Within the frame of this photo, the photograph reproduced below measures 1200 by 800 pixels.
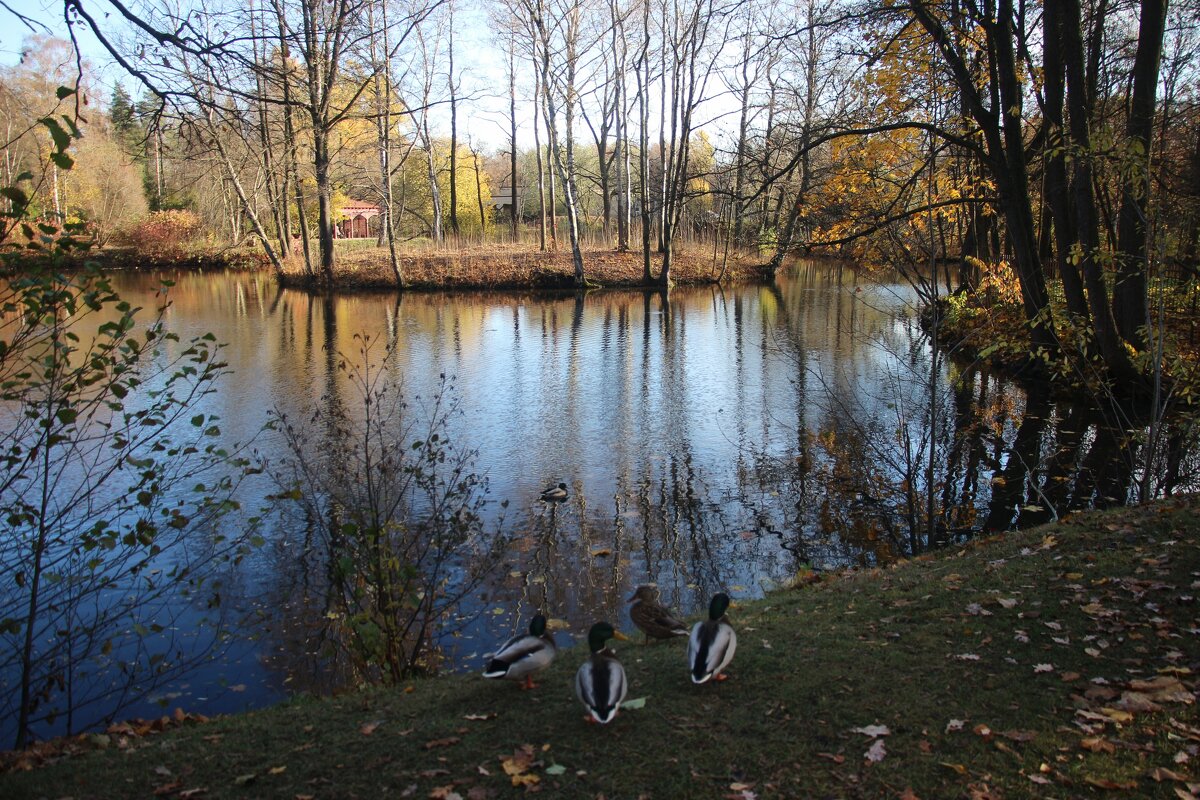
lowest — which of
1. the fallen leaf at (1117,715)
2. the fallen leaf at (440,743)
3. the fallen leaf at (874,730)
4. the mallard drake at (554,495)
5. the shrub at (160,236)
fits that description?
the mallard drake at (554,495)

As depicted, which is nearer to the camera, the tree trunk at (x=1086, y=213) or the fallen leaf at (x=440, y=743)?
the fallen leaf at (x=440, y=743)

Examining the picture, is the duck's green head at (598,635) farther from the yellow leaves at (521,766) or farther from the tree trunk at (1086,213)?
the tree trunk at (1086,213)

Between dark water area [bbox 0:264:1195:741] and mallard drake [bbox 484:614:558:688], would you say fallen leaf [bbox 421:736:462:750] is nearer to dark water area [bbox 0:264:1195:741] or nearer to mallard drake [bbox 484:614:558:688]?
mallard drake [bbox 484:614:558:688]

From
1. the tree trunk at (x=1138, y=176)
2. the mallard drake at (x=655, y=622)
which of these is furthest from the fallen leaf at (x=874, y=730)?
the tree trunk at (x=1138, y=176)

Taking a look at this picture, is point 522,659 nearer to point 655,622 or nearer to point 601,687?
point 601,687

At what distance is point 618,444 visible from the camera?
13945mm

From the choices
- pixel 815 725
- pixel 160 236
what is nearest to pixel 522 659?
pixel 815 725

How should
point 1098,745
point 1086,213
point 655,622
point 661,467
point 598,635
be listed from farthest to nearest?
1. point 1086,213
2. point 661,467
3. point 655,622
4. point 598,635
5. point 1098,745

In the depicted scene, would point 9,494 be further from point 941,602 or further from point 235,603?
point 941,602

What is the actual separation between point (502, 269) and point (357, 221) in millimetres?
39965

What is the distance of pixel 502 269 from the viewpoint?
42281 millimetres

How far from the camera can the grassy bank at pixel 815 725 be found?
4.07 m

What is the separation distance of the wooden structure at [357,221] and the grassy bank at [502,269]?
3232cm

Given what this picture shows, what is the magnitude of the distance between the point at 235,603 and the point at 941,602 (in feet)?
21.3
